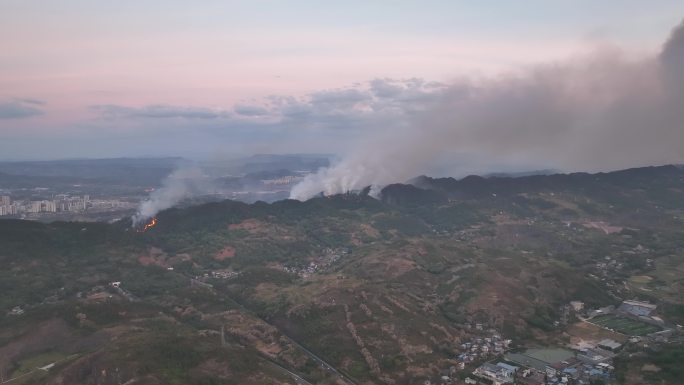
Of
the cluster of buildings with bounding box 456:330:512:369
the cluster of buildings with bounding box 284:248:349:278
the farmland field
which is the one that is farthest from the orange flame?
the farmland field

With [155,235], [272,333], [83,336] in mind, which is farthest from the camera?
[155,235]

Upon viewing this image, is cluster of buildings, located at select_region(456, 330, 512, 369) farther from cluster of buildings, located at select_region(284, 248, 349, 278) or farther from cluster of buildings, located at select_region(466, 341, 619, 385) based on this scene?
cluster of buildings, located at select_region(284, 248, 349, 278)

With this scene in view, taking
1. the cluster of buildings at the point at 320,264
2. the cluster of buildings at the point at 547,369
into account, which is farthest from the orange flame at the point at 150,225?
the cluster of buildings at the point at 547,369

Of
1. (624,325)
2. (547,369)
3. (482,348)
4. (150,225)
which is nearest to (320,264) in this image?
(150,225)

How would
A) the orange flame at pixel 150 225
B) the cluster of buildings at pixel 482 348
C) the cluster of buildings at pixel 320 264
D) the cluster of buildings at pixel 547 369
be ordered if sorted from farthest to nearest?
the orange flame at pixel 150 225
the cluster of buildings at pixel 320 264
the cluster of buildings at pixel 482 348
the cluster of buildings at pixel 547 369

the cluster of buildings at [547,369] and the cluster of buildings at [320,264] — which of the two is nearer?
the cluster of buildings at [547,369]

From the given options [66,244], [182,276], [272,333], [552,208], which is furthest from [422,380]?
[552,208]

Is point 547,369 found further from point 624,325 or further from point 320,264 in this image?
point 320,264

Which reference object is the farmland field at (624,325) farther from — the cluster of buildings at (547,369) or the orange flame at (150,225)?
the orange flame at (150,225)

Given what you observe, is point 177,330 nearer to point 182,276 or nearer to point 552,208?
point 182,276
